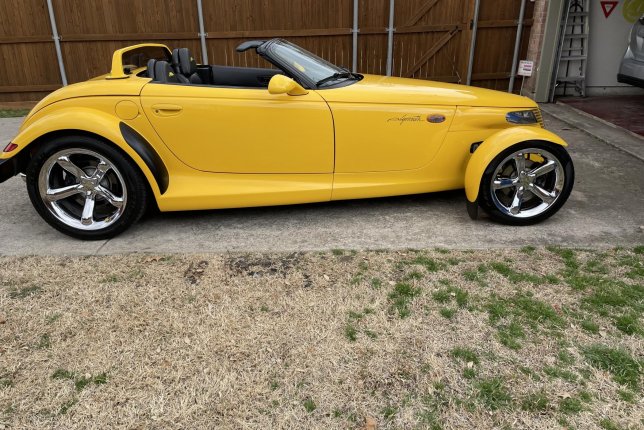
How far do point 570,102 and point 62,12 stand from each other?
881 centimetres

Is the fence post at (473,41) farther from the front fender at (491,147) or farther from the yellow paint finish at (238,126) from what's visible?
the yellow paint finish at (238,126)

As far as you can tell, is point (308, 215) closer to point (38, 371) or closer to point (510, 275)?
point (510, 275)

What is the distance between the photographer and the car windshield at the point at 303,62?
396 cm

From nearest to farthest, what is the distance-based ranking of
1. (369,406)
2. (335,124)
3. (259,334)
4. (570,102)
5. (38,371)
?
1. (369,406)
2. (38,371)
3. (259,334)
4. (335,124)
5. (570,102)

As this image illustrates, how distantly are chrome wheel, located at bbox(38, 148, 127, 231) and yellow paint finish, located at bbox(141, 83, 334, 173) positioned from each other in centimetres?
55

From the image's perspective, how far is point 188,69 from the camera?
4.53 m

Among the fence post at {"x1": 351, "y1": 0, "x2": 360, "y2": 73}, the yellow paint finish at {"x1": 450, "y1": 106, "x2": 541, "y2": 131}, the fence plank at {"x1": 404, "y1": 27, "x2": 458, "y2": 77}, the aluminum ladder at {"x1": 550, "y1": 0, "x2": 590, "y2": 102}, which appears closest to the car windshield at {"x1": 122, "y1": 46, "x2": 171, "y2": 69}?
the yellow paint finish at {"x1": 450, "y1": 106, "x2": 541, "y2": 131}

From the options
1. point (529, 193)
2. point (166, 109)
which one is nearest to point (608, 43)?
point (529, 193)

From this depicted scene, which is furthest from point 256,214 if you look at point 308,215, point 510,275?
point 510,275

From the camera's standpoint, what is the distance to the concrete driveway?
3.74 metres

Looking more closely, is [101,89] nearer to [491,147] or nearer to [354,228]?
[354,228]

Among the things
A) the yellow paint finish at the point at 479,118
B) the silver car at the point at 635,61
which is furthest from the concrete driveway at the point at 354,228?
the silver car at the point at 635,61

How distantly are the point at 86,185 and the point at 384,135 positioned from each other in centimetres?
233

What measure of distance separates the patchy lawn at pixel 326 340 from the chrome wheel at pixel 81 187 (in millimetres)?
424
